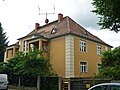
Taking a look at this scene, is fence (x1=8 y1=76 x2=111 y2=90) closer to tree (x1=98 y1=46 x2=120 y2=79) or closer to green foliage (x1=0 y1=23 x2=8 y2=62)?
tree (x1=98 y1=46 x2=120 y2=79)

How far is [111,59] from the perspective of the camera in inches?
1133

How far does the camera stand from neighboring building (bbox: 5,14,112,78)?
35.2 meters

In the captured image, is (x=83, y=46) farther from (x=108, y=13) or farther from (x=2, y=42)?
(x=2, y=42)

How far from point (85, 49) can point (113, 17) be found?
2021cm

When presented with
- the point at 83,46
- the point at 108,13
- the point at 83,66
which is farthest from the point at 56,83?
the point at 83,46

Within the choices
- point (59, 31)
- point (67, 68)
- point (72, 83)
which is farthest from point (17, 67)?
point (72, 83)

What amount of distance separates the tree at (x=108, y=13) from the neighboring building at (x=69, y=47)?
15477 millimetres

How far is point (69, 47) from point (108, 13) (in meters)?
17.3

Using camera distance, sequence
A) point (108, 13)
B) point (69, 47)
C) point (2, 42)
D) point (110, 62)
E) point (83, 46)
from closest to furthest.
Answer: point (108, 13) → point (110, 62) → point (69, 47) → point (83, 46) → point (2, 42)

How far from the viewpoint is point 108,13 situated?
1800 cm

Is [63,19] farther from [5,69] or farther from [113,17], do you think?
[113,17]

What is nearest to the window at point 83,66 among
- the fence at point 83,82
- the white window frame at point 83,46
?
the white window frame at point 83,46

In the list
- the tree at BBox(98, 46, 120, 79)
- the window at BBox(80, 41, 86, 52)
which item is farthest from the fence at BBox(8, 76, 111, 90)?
the window at BBox(80, 41, 86, 52)

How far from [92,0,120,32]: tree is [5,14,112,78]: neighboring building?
15477 millimetres
